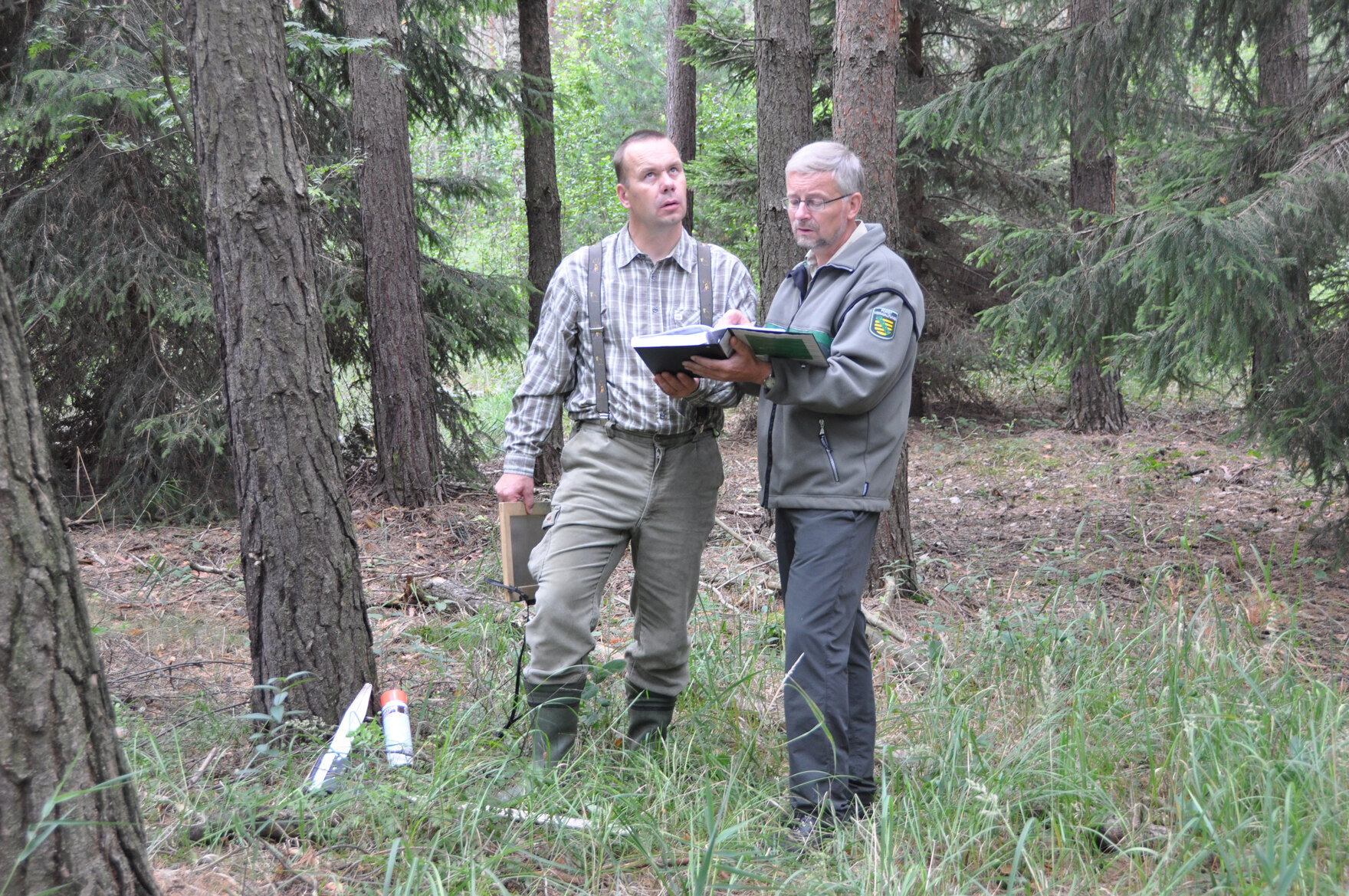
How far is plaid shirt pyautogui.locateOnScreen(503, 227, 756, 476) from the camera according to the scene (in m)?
3.34

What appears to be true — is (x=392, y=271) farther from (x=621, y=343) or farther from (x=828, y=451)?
(x=828, y=451)

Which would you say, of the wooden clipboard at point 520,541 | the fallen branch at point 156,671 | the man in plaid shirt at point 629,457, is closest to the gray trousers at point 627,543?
the man in plaid shirt at point 629,457

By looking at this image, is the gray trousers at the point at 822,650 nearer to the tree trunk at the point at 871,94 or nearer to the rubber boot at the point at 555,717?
the rubber boot at the point at 555,717

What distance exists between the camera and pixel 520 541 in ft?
12.0

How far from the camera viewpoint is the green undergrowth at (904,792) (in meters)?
2.52

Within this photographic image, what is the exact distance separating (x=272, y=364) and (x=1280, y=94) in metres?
7.48

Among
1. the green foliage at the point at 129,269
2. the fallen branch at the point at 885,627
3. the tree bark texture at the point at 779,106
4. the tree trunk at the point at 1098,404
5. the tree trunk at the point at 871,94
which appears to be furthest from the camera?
the tree trunk at the point at 1098,404

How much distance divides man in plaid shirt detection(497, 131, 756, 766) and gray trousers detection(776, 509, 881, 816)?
22.5 inches

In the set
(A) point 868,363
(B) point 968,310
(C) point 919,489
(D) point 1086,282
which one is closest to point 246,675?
(A) point 868,363

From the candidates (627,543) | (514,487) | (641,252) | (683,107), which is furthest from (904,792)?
(683,107)

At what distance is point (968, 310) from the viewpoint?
42.7 ft

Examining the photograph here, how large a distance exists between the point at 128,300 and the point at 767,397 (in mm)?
6962

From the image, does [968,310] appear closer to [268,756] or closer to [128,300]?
[128,300]

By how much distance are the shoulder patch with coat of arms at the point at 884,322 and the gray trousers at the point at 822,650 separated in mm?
540
